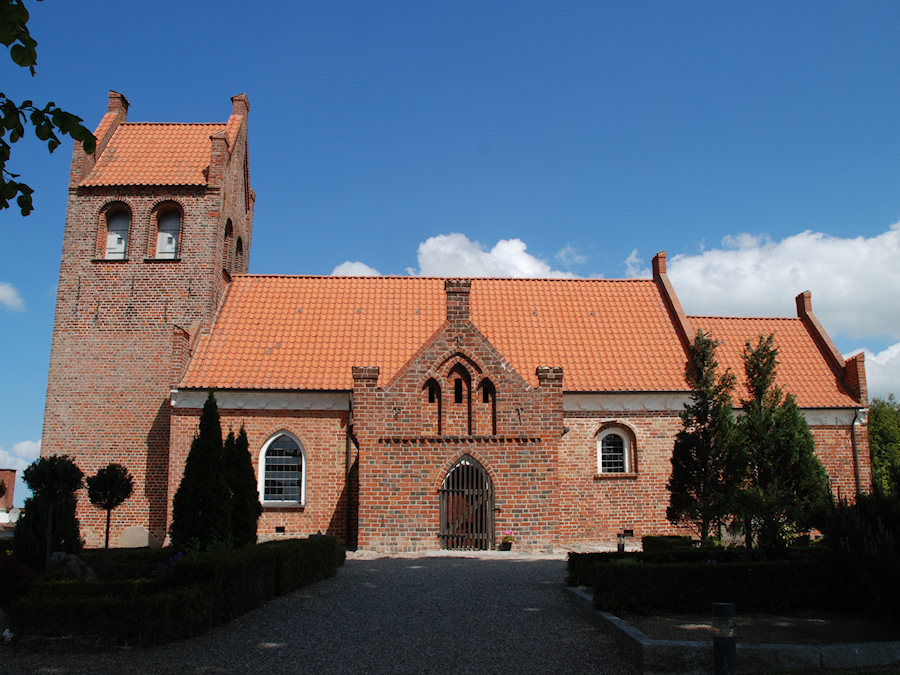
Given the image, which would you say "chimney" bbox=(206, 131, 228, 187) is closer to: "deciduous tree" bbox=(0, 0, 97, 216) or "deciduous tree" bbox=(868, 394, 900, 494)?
"deciduous tree" bbox=(0, 0, 97, 216)

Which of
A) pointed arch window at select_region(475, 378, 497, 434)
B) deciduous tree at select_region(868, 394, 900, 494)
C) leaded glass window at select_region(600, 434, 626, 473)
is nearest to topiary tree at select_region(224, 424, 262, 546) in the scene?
pointed arch window at select_region(475, 378, 497, 434)

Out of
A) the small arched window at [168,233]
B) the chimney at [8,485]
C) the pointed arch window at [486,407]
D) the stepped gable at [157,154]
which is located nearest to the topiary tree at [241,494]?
the pointed arch window at [486,407]

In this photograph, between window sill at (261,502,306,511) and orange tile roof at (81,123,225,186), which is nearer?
window sill at (261,502,306,511)

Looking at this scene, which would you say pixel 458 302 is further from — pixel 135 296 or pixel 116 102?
pixel 116 102

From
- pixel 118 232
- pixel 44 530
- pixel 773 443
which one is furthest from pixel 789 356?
pixel 118 232

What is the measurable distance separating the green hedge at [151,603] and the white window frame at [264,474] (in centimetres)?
1096

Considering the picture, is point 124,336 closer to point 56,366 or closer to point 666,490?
point 56,366

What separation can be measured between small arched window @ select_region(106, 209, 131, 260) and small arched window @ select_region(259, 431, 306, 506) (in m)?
9.06

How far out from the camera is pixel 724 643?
704 cm

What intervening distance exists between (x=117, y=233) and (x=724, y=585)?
918 inches

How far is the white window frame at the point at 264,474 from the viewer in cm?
2270

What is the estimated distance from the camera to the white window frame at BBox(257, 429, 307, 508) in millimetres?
22703

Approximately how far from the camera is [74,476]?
1617 cm

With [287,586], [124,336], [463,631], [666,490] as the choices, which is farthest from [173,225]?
[463,631]
